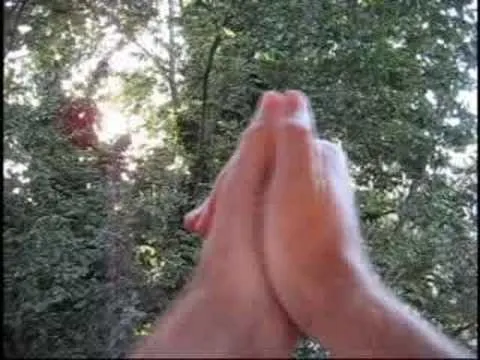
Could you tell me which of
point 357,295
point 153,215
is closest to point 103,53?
point 153,215

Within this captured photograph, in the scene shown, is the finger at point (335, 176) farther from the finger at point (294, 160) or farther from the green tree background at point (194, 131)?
the green tree background at point (194, 131)

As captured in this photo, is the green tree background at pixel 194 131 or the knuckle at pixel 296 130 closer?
the knuckle at pixel 296 130

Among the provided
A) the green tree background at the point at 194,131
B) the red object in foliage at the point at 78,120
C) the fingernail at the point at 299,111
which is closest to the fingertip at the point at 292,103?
the fingernail at the point at 299,111

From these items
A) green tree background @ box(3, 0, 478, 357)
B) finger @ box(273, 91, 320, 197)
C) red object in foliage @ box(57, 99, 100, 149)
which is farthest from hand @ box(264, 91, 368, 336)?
red object in foliage @ box(57, 99, 100, 149)

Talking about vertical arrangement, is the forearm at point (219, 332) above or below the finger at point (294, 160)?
below

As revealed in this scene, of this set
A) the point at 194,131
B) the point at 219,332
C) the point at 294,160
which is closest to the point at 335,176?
the point at 294,160

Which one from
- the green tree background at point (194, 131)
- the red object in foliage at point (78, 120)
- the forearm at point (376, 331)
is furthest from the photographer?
the red object in foliage at point (78, 120)
